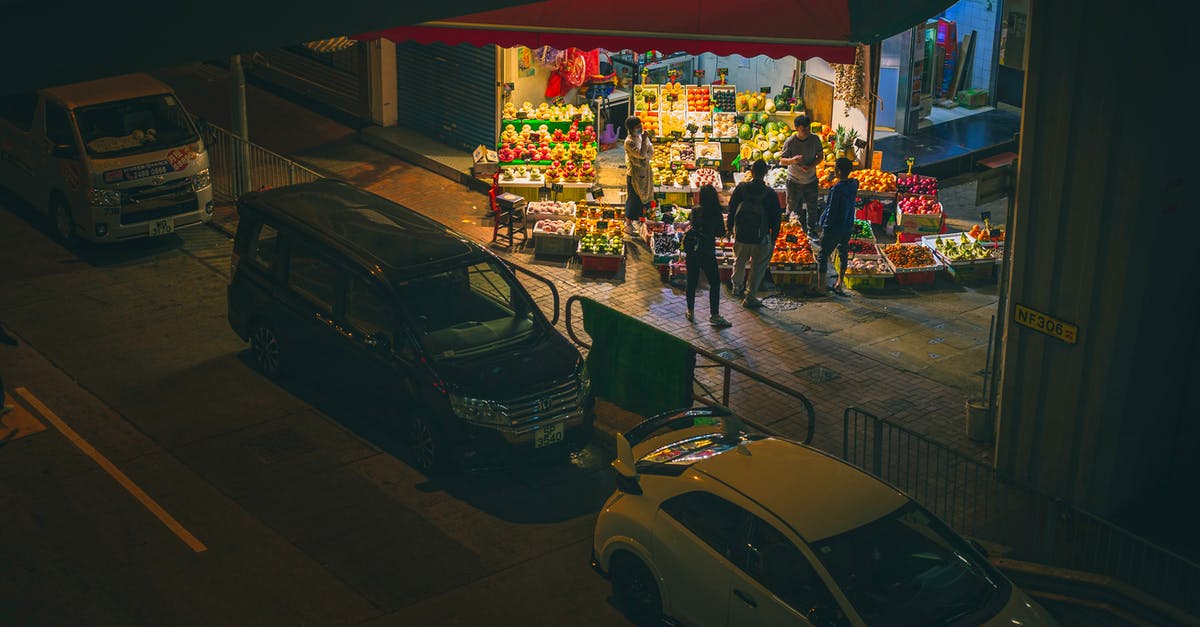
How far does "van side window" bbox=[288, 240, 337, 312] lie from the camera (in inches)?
515

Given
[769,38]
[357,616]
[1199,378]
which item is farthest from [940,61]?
[357,616]

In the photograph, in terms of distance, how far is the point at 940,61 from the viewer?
25172 millimetres

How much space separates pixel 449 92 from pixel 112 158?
629 centimetres

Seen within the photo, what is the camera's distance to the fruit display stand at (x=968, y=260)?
17781mm

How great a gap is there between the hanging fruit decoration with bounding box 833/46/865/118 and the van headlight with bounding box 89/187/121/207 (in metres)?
10.4

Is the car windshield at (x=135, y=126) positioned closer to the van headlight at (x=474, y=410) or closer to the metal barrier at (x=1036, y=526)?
the van headlight at (x=474, y=410)

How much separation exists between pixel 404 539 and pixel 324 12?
5399mm

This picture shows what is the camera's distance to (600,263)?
17625mm

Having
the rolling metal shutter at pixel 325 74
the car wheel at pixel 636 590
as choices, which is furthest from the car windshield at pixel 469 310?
the rolling metal shutter at pixel 325 74

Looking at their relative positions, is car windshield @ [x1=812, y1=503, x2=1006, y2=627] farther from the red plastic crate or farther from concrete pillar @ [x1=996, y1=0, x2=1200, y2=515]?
the red plastic crate

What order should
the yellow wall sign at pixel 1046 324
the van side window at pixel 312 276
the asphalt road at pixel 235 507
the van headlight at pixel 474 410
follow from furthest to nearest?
1. the van side window at pixel 312 276
2. the van headlight at pixel 474 410
3. the yellow wall sign at pixel 1046 324
4. the asphalt road at pixel 235 507

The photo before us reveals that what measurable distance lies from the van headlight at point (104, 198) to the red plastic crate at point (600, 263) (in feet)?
19.5

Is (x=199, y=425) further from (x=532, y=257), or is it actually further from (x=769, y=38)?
(x=769, y=38)

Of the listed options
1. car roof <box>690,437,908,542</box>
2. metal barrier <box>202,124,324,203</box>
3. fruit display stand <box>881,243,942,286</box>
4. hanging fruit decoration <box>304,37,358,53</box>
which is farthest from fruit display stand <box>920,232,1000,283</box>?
hanging fruit decoration <box>304,37,358,53</box>
